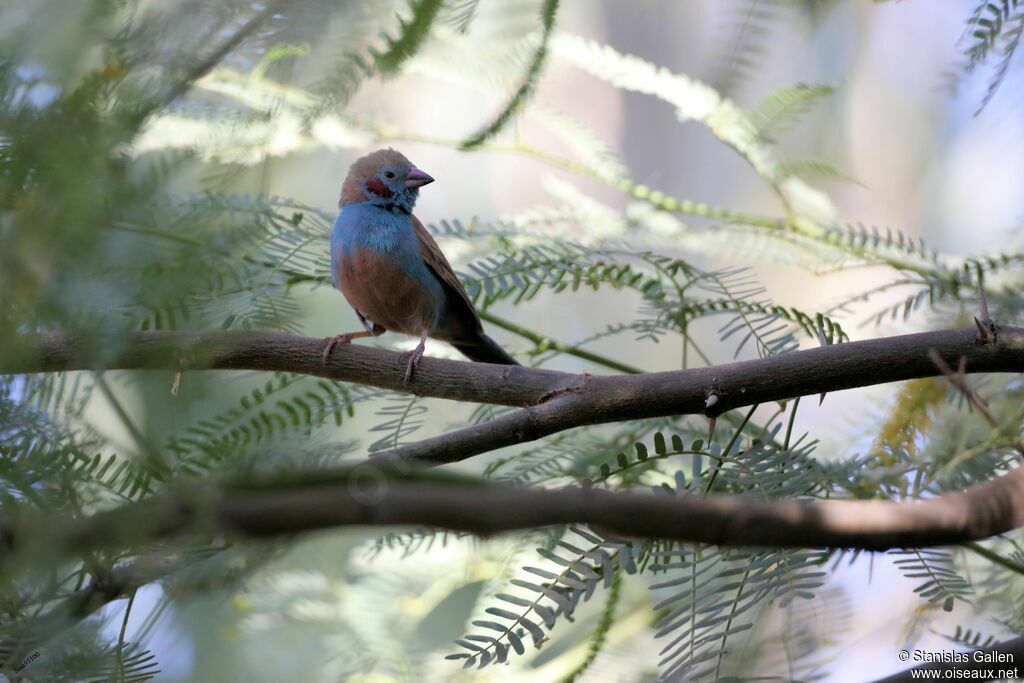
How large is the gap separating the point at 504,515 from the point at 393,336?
3.59 meters

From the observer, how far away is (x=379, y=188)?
439 cm

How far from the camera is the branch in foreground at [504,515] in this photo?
2.00 feet

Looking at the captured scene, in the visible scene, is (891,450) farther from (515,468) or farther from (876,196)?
(876,196)

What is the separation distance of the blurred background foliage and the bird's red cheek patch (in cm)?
42

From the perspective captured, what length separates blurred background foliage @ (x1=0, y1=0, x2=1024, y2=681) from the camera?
→ 741mm

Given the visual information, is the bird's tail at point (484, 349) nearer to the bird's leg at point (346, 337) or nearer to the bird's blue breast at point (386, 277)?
the bird's blue breast at point (386, 277)

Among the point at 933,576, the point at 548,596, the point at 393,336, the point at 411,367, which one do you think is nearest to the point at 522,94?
the point at 548,596

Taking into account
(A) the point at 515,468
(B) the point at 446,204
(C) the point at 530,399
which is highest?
(B) the point at 446,204

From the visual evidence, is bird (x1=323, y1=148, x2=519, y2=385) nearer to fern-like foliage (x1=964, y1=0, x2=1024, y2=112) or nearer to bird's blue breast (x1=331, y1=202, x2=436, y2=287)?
bird's blue breast (x1=331, y1=202, x2=436, y2=287)

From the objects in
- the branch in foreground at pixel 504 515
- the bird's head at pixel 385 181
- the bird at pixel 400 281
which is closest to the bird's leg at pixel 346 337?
the bird at pixel 400 281

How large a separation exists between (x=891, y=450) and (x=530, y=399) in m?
0.90

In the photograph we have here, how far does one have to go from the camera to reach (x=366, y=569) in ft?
10.8

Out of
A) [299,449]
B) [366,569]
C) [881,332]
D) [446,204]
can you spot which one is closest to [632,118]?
[446,204]

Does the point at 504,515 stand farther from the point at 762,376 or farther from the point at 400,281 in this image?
the point at 400,281
